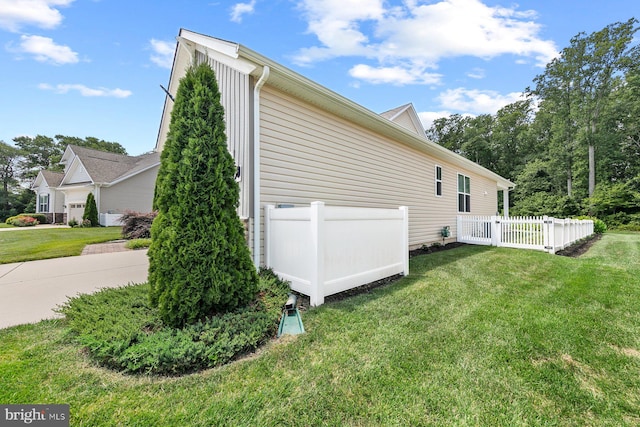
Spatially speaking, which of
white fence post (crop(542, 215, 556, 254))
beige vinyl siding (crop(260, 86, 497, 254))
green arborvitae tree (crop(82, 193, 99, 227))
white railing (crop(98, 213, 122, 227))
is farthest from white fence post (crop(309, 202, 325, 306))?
green arborvitae tree (crop(82, 193, 99, 227))

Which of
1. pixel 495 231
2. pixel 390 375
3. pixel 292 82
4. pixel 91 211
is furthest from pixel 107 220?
pixel 495 231

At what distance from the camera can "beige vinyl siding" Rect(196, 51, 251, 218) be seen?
4.22m

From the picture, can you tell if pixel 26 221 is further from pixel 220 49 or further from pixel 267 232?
pixel 267 232

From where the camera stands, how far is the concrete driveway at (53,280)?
3.21 m

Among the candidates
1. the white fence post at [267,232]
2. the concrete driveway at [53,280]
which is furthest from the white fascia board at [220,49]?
the concrete driveway at [53,280]

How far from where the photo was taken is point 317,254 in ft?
11.4

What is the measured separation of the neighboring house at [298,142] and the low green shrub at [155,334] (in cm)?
155

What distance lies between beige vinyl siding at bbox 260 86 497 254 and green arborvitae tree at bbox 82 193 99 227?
1510 centimetres

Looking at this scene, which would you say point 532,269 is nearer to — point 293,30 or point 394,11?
point 394,11

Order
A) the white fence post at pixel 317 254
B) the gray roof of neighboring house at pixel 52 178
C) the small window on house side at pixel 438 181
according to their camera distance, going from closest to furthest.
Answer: the white fence post at pixel 317 254 → the small window on house side at pixel 438 181 → the gray roof of neighboring house at pixel 52 178

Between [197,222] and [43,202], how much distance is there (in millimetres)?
26967

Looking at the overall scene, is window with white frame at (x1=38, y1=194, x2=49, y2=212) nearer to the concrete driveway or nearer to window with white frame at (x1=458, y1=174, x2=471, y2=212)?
the concrete driveway

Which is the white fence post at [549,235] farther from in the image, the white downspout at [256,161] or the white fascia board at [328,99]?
the white downspout at [256,161]

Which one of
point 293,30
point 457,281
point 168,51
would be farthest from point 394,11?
point 457,281
